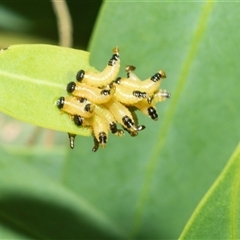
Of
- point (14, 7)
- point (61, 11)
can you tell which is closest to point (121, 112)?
point (61, 11)

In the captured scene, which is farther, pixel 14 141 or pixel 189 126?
pixel 14 141

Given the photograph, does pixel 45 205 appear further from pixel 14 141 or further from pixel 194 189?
pixel 14 141

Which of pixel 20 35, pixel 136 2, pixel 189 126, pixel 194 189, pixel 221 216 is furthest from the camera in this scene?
pixel 20 35

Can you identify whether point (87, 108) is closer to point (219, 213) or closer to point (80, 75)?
point (80, 75)

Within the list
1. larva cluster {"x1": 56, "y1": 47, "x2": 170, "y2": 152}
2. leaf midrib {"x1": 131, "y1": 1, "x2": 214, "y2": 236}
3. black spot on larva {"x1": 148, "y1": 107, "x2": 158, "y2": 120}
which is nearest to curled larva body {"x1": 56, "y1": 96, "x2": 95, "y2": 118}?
larva cluster {"x1": 56, "y1": 47, "x2": 170, "y2": 152}

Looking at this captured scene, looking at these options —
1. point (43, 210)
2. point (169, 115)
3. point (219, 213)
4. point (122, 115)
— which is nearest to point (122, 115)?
point (122, 115)

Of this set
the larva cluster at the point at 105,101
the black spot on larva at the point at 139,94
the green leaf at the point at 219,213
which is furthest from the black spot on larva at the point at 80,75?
the green leaf at the point at 219,213
